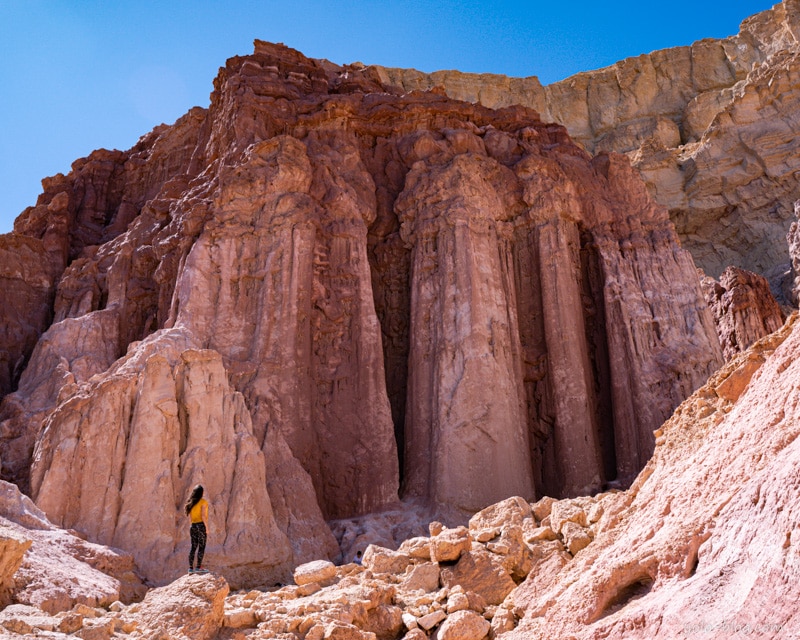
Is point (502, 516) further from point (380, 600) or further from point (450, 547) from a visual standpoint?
point (380, 600)

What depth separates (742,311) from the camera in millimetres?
31156

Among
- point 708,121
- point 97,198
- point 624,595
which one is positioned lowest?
point 624,595

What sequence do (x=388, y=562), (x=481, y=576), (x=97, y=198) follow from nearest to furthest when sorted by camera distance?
(x=481, y=576) < (x=388, y=562) < (x=97, y=198)

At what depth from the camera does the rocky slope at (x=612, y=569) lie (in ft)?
18.3

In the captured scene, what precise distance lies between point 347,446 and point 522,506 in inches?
365

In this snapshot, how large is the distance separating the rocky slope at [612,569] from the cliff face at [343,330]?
5.61 metres

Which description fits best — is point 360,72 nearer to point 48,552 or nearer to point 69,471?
point 69,471

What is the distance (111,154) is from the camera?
3603cm

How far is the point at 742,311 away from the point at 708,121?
24.1 m

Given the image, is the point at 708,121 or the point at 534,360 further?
the point at 708,121

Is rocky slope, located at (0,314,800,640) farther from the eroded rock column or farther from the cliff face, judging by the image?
the eroded rock column

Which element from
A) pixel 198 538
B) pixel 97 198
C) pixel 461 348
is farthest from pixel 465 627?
pixel 97 198

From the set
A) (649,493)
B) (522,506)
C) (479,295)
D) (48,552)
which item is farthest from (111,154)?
(649,493)

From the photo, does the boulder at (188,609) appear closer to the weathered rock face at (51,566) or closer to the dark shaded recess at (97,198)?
the weathered rock face at (51,566)
